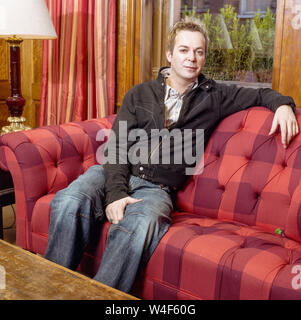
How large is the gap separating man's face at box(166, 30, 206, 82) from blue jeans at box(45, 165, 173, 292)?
19.6 inches

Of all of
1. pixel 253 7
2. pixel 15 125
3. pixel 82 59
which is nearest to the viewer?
pixel 253 7

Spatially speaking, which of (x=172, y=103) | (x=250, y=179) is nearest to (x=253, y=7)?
(x=172, y=103)

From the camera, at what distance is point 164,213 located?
163 cm

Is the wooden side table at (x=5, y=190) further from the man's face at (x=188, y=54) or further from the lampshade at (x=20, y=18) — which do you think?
the man's face at (x=188, y=54)

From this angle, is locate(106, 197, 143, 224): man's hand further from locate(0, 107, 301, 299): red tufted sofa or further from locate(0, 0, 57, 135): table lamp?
locate(0, 0, 57, 135): table lamp

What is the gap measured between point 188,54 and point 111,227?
2.66ft

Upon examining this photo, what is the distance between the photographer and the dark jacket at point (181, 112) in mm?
1820

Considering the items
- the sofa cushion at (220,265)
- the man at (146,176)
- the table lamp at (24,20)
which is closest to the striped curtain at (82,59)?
the table lamp at (24,20)

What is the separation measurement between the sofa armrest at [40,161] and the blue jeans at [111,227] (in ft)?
0.64

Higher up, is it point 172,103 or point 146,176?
point 172,103

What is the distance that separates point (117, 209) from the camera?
162cm

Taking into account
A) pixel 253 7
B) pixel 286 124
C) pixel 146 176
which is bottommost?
pixel 146 176

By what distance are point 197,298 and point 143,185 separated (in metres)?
0.56

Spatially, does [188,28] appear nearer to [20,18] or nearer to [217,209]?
[217,209]
